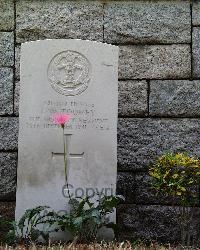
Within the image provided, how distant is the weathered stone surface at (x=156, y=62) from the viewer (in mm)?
5309

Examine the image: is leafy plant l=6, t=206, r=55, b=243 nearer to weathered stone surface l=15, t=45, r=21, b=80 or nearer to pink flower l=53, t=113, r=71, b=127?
pink flower l=53, t=113, r=71, b=127

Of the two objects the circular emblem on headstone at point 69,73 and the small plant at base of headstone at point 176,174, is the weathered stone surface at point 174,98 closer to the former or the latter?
the circular emblem on headstone at point 69,73

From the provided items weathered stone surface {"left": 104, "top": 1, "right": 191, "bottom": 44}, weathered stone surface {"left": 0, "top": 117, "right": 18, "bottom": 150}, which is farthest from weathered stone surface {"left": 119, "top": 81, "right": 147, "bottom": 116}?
weathered stone surface {"left": 0, "top": 117, "right": 18, "bottom": 150}

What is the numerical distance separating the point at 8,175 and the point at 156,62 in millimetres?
1609

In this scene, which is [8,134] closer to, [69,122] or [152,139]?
[69,122]

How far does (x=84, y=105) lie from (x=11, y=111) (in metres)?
0.96

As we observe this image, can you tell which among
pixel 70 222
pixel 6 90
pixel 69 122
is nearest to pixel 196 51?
pixel 69 122

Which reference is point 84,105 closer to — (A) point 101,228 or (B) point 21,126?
(B) point 21,126

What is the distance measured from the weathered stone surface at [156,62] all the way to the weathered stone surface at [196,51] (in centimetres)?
4

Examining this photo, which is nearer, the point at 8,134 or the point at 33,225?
the point at 33,225

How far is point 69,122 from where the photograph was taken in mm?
4566

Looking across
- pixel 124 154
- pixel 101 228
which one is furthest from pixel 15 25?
pixel 101 228

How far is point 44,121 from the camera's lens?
15.0ft

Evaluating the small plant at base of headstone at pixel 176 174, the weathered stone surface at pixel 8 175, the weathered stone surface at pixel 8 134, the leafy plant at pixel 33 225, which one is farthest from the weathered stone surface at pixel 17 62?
the small plant at base of headstone at pixel 176 174
